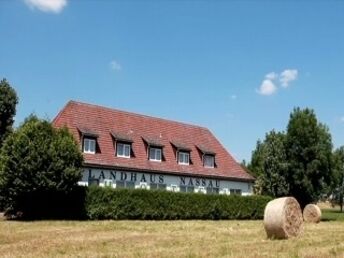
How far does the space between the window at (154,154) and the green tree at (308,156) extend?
446 inches

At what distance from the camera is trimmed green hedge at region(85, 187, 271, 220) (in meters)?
36.7

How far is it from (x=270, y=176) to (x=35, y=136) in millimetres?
24347

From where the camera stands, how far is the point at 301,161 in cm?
4981

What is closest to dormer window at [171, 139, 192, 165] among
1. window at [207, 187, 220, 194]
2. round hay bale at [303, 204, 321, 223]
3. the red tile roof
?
the red tile roof

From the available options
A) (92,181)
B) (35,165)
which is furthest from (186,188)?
(35,165)

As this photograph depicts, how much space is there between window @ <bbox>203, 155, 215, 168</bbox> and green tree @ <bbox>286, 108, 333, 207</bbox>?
23.9 ft

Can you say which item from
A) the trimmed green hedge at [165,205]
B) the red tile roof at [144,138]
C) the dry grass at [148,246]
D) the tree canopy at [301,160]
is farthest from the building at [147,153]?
the dry grass at [148,246]

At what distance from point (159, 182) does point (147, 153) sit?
8.63ft

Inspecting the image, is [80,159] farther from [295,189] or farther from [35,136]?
[295,189]

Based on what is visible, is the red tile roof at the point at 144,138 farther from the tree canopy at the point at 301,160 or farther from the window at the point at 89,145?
the tree canopy at the point at 301,160

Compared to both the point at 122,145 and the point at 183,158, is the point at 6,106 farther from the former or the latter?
the point at 183,158

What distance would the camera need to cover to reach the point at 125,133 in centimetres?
4834

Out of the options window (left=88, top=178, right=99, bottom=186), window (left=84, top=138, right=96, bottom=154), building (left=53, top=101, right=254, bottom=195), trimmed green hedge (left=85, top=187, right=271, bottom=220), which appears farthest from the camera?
building (left=53, top=101, right=254, bottom=195)

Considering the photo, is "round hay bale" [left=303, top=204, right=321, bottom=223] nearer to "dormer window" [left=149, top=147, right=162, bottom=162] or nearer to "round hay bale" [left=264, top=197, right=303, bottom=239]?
"dormer window" [left=149, top=147, right=162, bottom=162]
